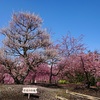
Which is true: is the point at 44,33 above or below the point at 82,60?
above

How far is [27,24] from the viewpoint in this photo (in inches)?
740

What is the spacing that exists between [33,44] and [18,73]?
2.90 metres

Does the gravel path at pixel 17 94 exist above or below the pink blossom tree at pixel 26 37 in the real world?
below

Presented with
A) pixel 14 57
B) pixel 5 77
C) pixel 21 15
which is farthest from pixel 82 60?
pixel 5 77

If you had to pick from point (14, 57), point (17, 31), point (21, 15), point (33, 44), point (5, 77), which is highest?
point (21, 15)

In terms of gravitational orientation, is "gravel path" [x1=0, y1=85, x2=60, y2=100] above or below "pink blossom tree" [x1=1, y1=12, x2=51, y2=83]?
below

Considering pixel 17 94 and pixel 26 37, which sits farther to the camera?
pixel 26 37

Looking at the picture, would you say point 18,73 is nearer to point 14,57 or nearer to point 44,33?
point 14,57

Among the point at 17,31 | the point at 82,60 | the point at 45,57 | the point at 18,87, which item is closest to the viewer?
the point at 18,87

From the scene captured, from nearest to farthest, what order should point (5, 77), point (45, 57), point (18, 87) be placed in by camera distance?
point (18, 87) < point (45, 57) < point (5, 77)

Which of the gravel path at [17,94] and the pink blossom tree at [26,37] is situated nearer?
the gravel path at [17,94]

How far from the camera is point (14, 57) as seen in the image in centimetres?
1781

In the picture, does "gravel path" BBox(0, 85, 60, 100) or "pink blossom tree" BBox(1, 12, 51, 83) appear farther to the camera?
"pink blossom tree" BBox(1, 12, 51, 83)

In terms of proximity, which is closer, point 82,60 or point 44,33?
point 82,60
